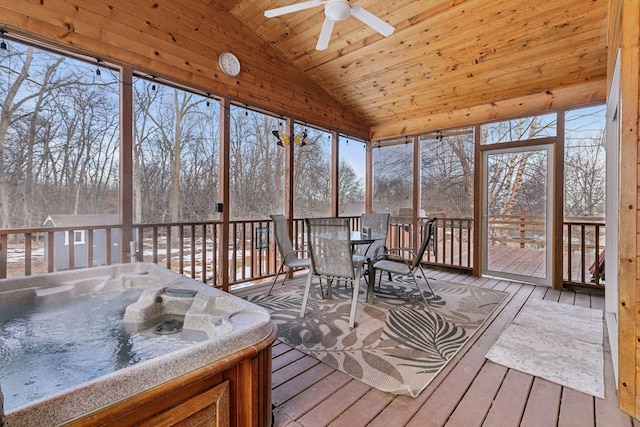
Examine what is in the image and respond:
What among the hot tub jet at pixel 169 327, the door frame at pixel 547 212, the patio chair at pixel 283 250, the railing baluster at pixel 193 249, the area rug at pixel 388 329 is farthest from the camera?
the door frame at pixel 547 212

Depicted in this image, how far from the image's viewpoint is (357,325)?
2.74 meters

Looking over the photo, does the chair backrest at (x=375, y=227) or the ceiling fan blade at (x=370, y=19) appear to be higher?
the ceiling fan blade at (x=370, y=19)

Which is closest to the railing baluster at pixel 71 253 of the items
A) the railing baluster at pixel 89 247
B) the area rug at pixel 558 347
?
the railing baluster at pixel 89 247

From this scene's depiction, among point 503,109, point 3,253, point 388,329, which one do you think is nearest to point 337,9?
point 388,329

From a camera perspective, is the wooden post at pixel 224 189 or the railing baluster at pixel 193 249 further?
the wooden post at pixel 224 189

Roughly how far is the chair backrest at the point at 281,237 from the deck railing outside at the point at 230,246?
1.64 feet

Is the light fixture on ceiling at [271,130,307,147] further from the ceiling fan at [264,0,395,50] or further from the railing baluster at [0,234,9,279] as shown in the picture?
the railing baluster at [0,234,9,279]

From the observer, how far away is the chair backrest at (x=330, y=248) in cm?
279

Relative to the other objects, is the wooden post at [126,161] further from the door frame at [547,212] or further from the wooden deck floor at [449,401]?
the door frame at [547,212]

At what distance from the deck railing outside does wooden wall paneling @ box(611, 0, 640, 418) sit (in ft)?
9.13

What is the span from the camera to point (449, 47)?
378 centimetres

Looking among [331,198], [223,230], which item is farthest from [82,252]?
[331,198]

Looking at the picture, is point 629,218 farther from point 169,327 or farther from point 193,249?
point 193,249

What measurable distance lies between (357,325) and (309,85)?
3738mm
